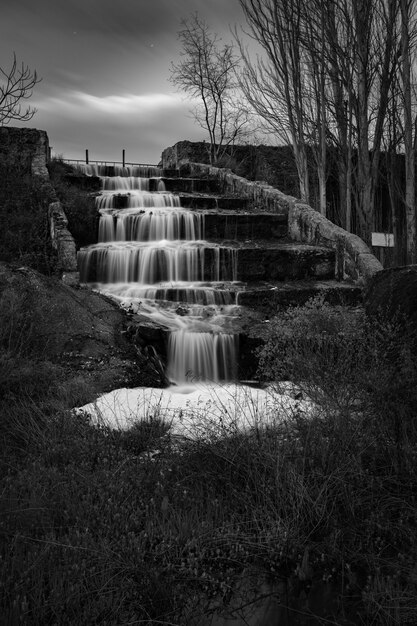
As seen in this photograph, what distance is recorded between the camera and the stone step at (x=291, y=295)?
8531 millimetres

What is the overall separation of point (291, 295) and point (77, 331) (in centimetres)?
362

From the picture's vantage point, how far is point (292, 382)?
524 centimetres

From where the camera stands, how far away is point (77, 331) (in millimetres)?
6762

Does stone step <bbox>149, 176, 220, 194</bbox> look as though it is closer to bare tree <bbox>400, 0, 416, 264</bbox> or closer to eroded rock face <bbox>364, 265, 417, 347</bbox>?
Result: bare tree <bbox>400, 0, 416, 264</bbox>

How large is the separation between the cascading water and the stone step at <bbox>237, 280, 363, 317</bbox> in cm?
31

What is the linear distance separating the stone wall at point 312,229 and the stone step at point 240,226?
48 cm

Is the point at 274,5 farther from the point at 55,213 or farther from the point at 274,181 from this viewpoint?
the point at 55,213

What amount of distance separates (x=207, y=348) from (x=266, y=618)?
4.57 m

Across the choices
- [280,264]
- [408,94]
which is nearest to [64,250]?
[280,264]

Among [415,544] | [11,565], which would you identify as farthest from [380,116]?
[11,565]

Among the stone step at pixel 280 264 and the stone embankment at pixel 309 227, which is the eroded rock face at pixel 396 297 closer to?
the stone embankment at pixel 309 227

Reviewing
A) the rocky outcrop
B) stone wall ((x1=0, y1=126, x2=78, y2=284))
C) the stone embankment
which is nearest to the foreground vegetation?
the rocky outcrop

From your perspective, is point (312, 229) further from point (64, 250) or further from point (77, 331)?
Answer: point (77, 331)

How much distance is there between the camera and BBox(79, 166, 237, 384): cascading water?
23.6 feet
